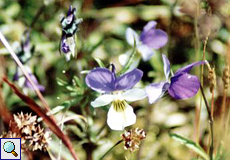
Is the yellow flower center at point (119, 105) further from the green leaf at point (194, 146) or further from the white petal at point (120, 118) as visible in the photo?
the green leaf at point (194, 146)

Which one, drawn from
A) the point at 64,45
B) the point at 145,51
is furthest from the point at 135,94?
the point at 145,51

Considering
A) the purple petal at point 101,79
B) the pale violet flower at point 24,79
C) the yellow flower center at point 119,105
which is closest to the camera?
the purple petal at point 101,79

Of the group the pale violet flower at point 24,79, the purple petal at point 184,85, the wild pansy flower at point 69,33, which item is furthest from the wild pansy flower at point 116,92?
the pale violet flower at point 24,79

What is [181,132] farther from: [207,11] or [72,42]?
[72,42]

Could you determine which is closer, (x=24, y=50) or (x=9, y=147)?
(x=9, y=147)

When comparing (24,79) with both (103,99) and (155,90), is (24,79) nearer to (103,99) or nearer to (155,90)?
(103,99)

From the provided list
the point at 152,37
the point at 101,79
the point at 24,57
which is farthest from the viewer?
the point at 24,57
